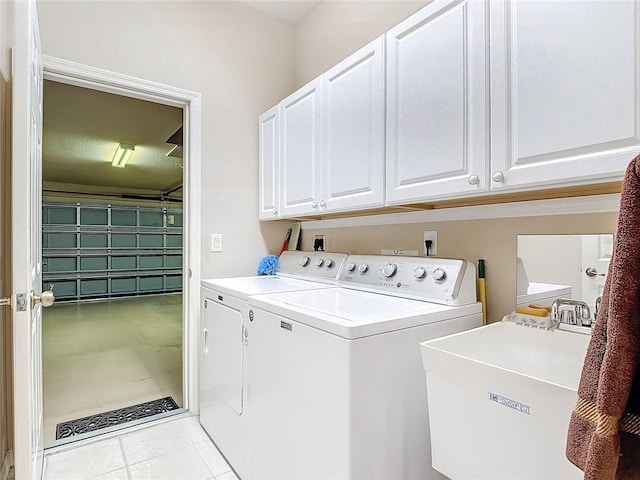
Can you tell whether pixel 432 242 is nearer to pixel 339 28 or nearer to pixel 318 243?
pixel 318 243

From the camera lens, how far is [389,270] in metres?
1.72

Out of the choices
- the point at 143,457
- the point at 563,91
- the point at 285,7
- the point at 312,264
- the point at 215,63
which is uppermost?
the point at 285,7

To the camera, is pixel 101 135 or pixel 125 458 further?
pixel 101 135

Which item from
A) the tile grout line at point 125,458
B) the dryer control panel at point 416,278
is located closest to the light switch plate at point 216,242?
the dryer control panel at point 416,278

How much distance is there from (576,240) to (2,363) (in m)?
2.48

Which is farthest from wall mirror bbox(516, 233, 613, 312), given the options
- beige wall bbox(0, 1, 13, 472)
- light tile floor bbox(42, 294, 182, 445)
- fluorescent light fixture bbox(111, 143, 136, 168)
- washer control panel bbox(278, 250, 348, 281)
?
fluorescent light fixture bbox(111, 143, 136, 168)

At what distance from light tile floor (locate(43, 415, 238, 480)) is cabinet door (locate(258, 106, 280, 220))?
57.7 inches

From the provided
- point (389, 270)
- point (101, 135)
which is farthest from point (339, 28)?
point (101, 135)

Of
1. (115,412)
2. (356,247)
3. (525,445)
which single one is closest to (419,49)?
(356,247)

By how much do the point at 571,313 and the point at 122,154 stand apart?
5762 millimetres

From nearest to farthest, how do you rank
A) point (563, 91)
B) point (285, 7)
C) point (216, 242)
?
point (563, 91) < point (216, 242) < point (285, 7)

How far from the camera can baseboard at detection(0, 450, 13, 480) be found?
5.50ft

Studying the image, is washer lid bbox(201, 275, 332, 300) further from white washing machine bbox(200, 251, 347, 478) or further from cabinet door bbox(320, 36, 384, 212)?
cabinet door bbox(320, 36, 384, 212)

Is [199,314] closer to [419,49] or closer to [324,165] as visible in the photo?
[324,165]
